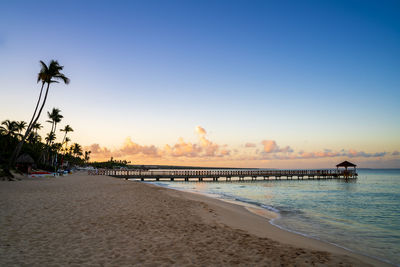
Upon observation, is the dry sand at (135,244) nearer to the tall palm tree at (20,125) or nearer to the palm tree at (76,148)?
the tall palm tree at (20,125)

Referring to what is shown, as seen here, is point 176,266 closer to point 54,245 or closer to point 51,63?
point 54,245

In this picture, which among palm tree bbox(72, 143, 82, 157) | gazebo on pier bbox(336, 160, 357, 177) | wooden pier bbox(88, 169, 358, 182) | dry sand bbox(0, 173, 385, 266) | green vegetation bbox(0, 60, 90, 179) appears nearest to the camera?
dry sand bbox(0, 173, 385, 266)

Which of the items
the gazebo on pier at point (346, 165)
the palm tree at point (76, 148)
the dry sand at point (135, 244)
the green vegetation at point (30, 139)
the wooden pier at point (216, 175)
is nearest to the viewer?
the dry sand at point (135, 244)

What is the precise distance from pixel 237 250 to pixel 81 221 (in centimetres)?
600

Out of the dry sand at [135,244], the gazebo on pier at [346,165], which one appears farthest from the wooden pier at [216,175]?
the dry sand at [135,244]

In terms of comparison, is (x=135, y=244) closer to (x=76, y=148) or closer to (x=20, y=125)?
(x=20, y=125)

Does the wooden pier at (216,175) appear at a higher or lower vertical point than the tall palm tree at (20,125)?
lower

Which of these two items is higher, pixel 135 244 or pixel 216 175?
pixel 135 244

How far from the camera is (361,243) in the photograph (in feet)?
32.8

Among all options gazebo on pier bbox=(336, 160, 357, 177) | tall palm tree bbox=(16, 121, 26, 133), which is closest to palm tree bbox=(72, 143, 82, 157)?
tall palm tree bbox=(16, 121, 26, 133)

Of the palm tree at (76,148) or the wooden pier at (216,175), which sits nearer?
the wooden pier at (216,175)

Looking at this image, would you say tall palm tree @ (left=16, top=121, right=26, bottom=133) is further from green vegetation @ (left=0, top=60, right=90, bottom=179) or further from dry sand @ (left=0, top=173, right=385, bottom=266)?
dry sand @ (left=0, top=173, right=385, bottom=266)

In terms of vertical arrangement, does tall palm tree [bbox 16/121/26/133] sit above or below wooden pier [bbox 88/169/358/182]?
above

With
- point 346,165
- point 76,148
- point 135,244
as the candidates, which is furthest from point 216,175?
point 76,148
